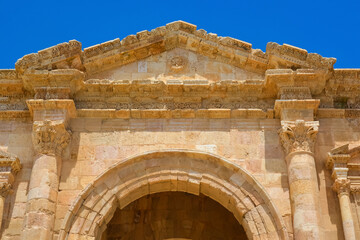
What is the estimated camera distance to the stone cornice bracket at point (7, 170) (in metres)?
12.0

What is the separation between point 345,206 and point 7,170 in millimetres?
6791

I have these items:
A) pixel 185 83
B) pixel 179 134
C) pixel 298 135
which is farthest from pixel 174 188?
pixel 298 135

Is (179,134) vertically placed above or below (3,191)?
above

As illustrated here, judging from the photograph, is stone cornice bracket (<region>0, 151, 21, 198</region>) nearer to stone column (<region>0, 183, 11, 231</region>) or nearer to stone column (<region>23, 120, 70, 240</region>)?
stone column (<region>0, 183, 11, 231</region>)

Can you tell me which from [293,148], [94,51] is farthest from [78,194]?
[293,148]

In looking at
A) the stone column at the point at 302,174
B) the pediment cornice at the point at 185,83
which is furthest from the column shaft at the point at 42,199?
the stone column at the point at 302,174

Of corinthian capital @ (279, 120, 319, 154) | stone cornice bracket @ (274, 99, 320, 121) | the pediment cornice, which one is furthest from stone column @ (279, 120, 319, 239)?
the pediment cornice

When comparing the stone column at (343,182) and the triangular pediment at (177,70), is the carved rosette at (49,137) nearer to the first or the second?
the triangular pediment at (177,70)

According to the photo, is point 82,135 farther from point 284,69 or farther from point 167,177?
point 284,69

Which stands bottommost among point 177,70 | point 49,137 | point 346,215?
point 346,215

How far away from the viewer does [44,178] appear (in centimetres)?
1186

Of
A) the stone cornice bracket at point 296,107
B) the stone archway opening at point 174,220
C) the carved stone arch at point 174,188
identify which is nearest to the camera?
the carved stone arch at point 174,188

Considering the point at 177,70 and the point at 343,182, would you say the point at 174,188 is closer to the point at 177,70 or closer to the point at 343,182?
the point at 177,70

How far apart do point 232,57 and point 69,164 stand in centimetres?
434
